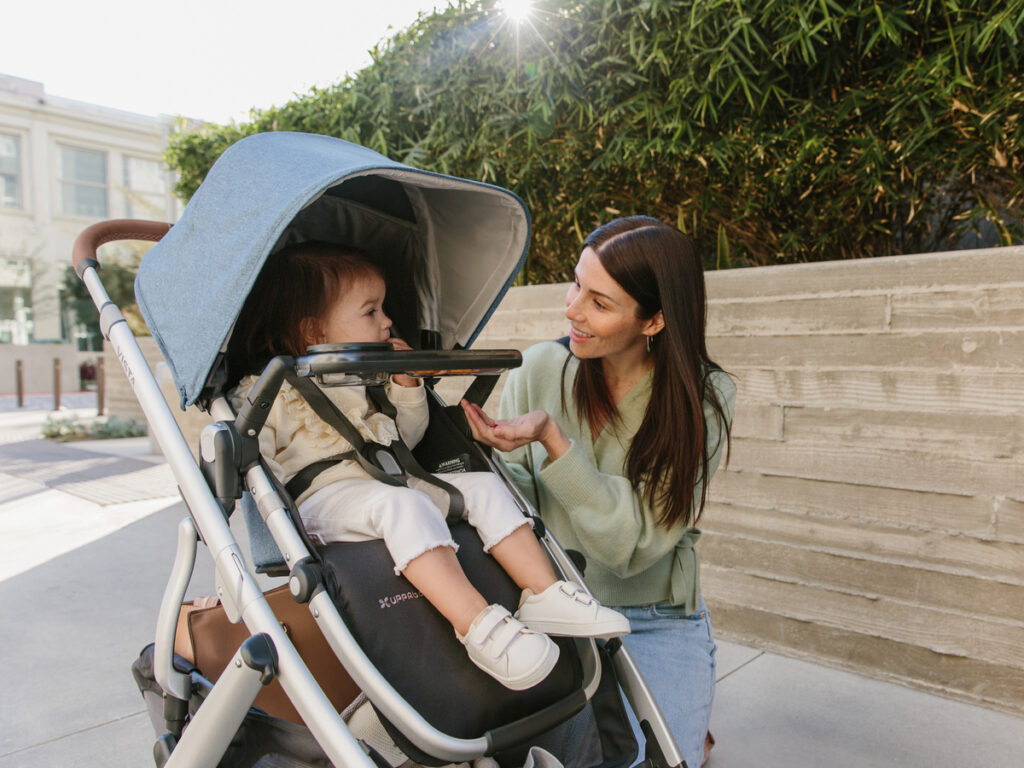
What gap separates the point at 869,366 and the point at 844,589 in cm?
75

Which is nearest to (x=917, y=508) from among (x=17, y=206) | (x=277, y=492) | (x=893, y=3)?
(x=893, y=3)

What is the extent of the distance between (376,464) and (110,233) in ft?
3.02

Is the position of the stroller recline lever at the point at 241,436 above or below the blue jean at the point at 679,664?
above

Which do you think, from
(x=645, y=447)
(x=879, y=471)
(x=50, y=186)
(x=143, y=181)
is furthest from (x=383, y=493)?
(x=143, y=181)

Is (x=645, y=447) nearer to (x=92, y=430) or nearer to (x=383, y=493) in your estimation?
(x=383, y=493)

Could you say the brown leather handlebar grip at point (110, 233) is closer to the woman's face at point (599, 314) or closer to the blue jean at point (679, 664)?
the woman's face at point (599, 314)

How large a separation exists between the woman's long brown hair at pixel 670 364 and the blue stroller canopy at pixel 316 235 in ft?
0.85

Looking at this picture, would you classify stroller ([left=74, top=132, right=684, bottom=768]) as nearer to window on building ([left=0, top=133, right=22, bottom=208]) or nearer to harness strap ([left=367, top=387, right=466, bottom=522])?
harness strap ([left=367, top=387, right=466, bottom=522])

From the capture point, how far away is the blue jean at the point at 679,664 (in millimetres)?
1791

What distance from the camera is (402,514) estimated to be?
135 centimetres

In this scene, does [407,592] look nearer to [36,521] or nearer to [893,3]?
[893,3]

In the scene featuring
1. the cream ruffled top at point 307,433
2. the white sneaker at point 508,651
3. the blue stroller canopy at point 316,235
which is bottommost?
the white sneaker at point 508,651

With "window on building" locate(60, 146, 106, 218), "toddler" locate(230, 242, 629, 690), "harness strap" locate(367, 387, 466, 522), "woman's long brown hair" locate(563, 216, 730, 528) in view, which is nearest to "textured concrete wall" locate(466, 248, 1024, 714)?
"woman's long brown hair" locate(563, 216, 730, 528)

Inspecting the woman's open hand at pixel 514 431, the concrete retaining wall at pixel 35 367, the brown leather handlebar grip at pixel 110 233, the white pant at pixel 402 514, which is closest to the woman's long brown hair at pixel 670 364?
the woman's open hand at pixel 514 431
